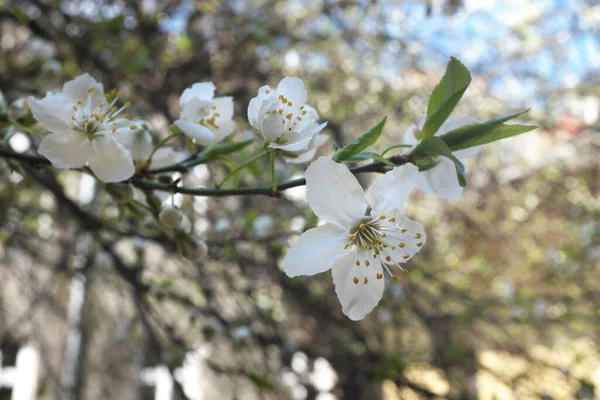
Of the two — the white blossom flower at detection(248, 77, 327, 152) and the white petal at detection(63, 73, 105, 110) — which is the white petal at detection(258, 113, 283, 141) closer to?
the white blossom flower at detection(248, 77, 327, 152)

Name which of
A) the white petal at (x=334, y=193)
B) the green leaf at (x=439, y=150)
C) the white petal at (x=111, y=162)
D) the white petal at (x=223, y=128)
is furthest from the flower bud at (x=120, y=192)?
the green leaf at (x=439, y=150)

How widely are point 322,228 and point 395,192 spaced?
0.35 feet

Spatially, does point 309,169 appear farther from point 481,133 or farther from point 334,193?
point 481,133

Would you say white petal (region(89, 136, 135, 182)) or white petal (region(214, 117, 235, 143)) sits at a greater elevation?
white petal (region(214, 117, 235, 143))

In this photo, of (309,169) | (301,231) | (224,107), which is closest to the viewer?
(309,169)

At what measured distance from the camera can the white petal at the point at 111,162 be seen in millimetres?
668

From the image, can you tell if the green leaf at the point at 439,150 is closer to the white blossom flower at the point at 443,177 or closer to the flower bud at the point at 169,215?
the white blossom flower at the point at 443,177

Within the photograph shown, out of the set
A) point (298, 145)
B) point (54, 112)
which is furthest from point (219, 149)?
point (54, 112)

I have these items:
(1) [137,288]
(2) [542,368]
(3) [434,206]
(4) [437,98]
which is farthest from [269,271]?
(3) [434,206]

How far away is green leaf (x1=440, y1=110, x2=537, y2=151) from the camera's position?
0.62 meters

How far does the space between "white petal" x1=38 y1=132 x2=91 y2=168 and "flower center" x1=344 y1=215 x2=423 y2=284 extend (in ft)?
1.26

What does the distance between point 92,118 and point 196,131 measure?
176 mm

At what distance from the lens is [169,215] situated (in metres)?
0.73

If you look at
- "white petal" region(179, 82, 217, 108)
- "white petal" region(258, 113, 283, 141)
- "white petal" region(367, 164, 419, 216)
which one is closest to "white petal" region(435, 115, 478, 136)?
"white petal" region(367, 164, 419, 216)
